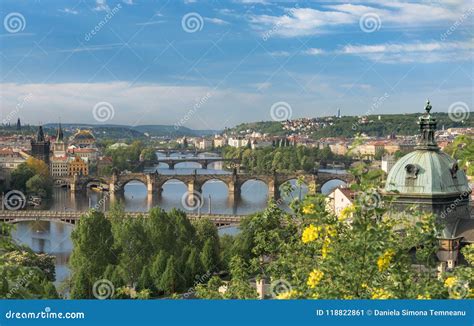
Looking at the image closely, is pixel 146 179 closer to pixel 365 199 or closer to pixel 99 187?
pixel 99 187

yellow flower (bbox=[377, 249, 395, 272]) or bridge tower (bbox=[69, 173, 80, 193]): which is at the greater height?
bridge tower (bbox=[69, 173, 80, 193])

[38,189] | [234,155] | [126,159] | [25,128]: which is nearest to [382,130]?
[234,155]

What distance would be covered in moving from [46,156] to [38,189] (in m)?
8.81

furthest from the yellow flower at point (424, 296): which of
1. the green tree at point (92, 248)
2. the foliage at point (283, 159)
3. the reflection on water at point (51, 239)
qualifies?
the foliage at point (283, 159)
